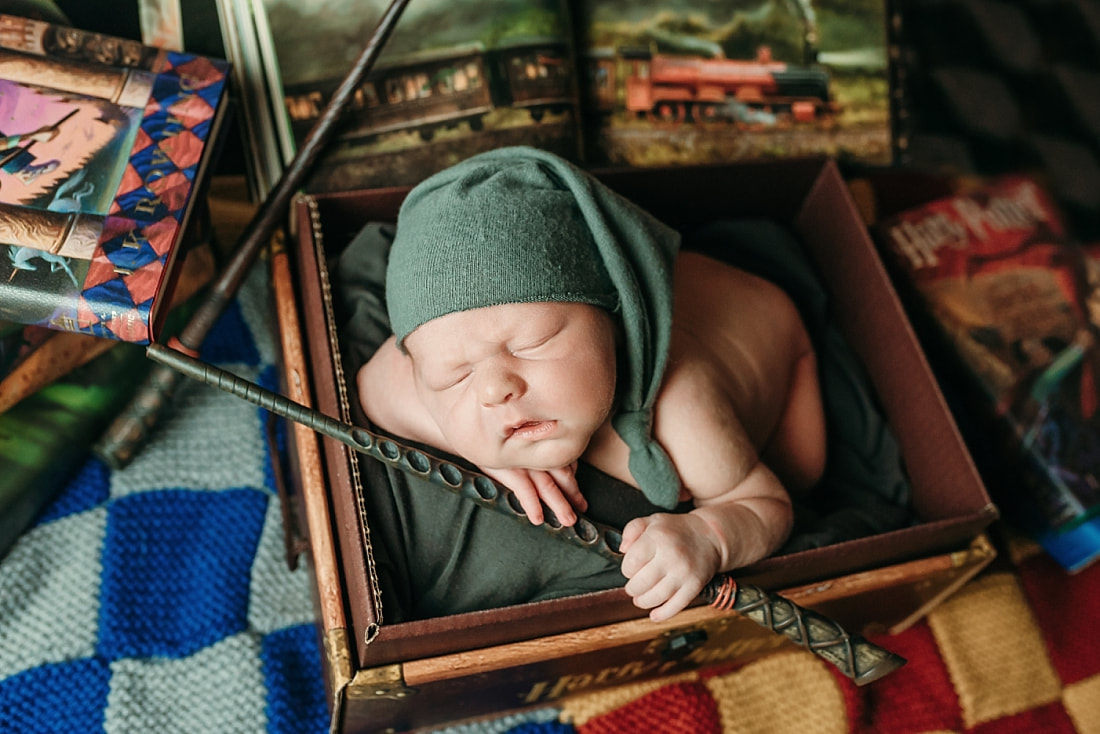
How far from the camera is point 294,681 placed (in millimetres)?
890

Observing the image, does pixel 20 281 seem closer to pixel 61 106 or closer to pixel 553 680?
Answer: pixel 61 106

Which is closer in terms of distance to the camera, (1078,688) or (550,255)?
(550,255)

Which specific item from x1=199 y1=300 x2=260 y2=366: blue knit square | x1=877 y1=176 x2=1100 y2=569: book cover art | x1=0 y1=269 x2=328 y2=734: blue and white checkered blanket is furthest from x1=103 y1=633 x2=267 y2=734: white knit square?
x1=877 y1=176 x2=1100 y2=569: book cover art

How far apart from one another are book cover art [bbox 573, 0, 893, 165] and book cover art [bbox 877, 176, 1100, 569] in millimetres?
172

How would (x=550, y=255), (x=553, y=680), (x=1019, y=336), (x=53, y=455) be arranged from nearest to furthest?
(x=550, y=255) < (x=553, y=680) < (x=53, y=455) < (x=1019, y=336)

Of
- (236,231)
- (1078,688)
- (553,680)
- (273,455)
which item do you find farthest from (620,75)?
(1078,688)

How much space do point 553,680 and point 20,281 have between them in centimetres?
57

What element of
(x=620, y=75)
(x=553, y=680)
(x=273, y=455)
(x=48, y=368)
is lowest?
(x=553, y=680)

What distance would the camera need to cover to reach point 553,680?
31.2 inches

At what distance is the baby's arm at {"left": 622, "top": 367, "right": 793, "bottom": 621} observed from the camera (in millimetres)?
678

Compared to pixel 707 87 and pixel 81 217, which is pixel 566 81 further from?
pixel 81 217

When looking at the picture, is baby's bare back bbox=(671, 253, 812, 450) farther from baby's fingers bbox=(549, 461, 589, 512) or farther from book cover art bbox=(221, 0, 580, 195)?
book cover art bbox=(221, 0, 580, 195)

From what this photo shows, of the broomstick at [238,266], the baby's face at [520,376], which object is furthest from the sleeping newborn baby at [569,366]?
the broomstick at [238,266]

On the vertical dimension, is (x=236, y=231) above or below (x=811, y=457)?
above
